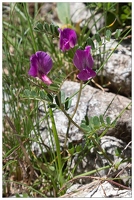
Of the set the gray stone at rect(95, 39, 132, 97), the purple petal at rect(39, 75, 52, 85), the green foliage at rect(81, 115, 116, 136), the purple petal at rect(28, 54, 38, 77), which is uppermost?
the gray stone at rect(95, 39, 132, 97)

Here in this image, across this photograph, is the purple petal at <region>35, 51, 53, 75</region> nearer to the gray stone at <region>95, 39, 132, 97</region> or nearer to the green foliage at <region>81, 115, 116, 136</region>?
the green foliage at <region>81, 115, 116, 136</region>

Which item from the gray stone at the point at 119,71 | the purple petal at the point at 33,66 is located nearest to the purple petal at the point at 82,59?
the purple petal at the point at 33,66

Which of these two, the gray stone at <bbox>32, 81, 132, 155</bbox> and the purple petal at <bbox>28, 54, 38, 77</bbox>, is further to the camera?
the gray stone at <bbox>32, 81, 132, 155</bbox>

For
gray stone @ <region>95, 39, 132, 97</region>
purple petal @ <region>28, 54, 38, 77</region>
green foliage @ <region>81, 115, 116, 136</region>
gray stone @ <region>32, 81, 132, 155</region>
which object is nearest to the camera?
purple petal @ <region>28, 54, 38, 77</region>

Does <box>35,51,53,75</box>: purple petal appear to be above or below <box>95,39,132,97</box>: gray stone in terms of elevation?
below

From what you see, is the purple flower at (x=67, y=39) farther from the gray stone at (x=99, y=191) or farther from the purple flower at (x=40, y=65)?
the gray stone at (x=99, y=191)

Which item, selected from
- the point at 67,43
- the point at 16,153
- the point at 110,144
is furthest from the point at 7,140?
the point at 67,43

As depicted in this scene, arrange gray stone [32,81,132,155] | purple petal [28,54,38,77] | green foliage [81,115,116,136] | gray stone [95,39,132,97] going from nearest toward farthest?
purple petal [28,54,38,77]
green foliage [81,115,116,136]
gray stone [32,81,132,155]
gray stone [95,39,132,97]

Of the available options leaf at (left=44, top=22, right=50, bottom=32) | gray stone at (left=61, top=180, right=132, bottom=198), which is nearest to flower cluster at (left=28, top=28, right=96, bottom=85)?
leaf at (left=44, top=22, right=50, bottom=32)
